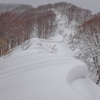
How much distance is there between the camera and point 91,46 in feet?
40.3

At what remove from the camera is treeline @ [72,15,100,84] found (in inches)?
441

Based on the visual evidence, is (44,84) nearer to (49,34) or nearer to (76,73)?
(76,73)

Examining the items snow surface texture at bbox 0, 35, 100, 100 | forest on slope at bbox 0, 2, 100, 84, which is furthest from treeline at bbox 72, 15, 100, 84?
snow surface texture at bbox 0, 35, 100, 100

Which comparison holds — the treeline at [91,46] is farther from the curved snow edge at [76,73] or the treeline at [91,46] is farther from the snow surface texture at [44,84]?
Answer: the snow surface texture at [44,84]

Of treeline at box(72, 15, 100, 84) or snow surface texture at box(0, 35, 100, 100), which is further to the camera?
treeline at box(72, 15, 100, 84)

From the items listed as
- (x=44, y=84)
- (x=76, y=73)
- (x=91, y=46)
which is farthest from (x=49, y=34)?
(x=44, y=84)

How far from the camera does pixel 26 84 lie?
12.8 feet

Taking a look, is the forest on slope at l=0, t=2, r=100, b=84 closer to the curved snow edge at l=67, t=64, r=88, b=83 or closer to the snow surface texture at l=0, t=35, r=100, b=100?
the curved snow edge at l=67, t=64, r=88, b=83

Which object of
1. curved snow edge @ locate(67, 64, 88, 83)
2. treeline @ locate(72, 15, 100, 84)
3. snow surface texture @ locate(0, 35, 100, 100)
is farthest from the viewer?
treeline @ locate(72, 15, 100, 84)

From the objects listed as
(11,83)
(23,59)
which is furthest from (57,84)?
(23,59)

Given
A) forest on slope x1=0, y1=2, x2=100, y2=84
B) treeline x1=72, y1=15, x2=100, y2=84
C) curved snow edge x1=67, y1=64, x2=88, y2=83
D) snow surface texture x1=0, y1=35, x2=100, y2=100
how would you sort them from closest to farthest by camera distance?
snow surface texture x1=0, y1=35, x2=100, y2=100 < curved snow edge x1=67, y1=64, x2=88, y2=83 < treeline x1=72, y1=15, x2=100, y2=84 < forest on slope x1=0, y1=2, x2=100, y2=84

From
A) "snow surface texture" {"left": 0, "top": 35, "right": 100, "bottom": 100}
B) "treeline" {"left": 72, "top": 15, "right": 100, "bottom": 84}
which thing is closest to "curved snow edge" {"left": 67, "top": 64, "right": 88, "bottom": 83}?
"snow surface texture" {"left": 0, "top": 35, "right": 100, "bottom": 100}

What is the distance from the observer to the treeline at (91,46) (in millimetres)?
11197

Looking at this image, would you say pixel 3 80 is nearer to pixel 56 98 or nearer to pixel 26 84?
pixel 26 84
